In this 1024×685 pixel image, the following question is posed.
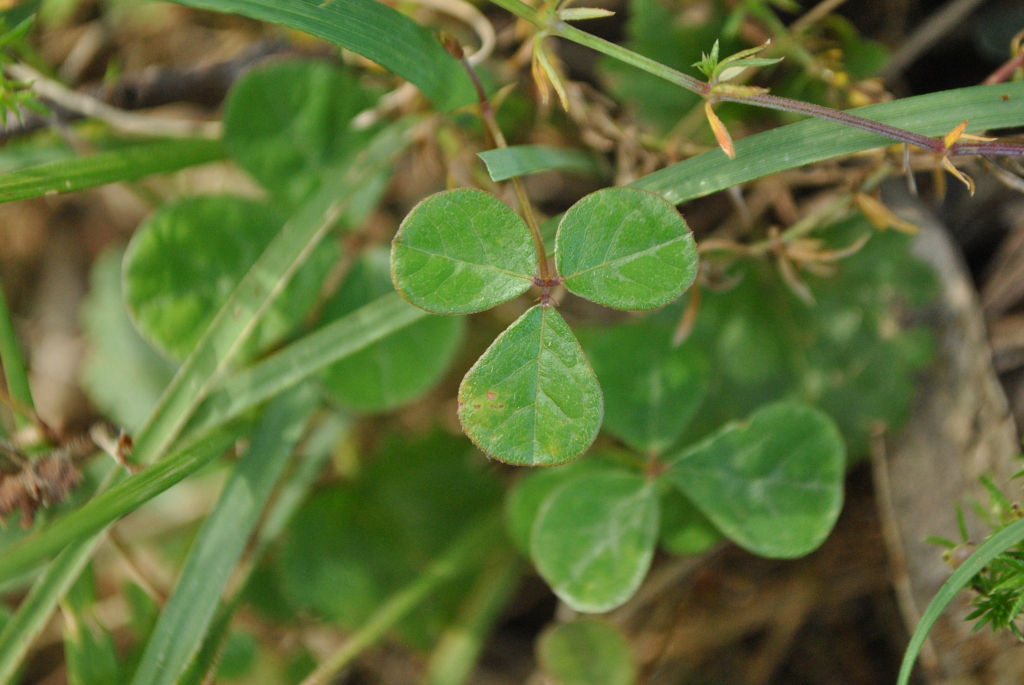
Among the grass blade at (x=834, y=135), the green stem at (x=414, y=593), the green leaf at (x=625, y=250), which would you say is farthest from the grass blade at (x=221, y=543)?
the grass blade at (x=834, y=135)

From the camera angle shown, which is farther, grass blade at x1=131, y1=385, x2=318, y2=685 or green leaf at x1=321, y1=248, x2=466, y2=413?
green leaf at x1=321, y1=248, x2=466, y2=413

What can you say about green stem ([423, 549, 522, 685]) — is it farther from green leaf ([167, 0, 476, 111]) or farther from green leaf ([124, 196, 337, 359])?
green leaf ([167, 0, 476, 111])

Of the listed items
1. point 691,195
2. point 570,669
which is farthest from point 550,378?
point 570,669

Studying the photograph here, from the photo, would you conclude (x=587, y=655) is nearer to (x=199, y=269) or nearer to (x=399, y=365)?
(x=399, y=365)

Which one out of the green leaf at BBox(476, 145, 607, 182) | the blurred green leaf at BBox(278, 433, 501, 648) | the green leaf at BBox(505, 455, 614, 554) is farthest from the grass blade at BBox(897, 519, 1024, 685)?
the blurred green leaf at BBox(278, 433, 501, 648)

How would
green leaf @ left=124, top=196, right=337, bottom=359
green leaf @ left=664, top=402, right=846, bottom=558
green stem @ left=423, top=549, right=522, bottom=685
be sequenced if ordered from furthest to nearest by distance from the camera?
green stem @ left=423, top=549, right=522, bottom=685 → green leaf @ left=124, top=196, right=337, bottom=359 → green leaf @ left=664, top=402, right=846, bottom=558

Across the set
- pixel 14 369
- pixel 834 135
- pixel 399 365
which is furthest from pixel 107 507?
pixel 834 135
